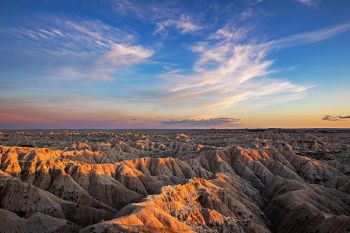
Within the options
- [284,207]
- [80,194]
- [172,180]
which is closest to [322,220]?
[284,207]

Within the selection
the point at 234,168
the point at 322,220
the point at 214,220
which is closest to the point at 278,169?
the point at 234,168

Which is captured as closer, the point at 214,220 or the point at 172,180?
the point at 214,220

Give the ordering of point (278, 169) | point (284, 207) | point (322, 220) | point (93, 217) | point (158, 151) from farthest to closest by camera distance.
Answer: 1. point (158, 151)
2. point (278, 169)
3. point (284, 207)
4. point (93, 217)
5. point (322, 220)

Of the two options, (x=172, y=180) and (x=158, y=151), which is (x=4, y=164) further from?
(x=158, y=151)

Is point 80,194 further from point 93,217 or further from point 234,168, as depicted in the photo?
point 234,168

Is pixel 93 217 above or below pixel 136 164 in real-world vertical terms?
below

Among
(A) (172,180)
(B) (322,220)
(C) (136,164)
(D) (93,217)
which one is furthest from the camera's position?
(C) (136,164)
